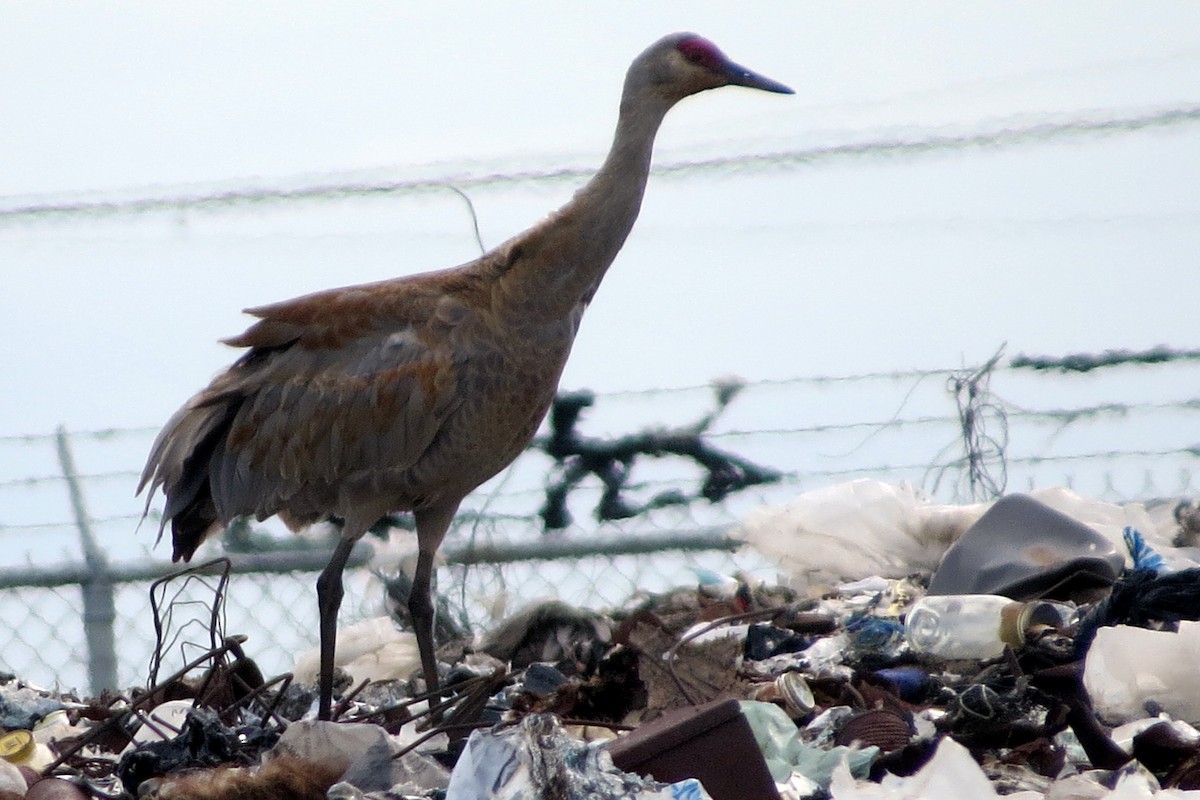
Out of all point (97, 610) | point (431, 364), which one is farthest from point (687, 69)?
point (97, 610)

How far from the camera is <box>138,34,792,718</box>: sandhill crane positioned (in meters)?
4.21

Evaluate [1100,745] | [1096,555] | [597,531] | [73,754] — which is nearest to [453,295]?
[597,531]

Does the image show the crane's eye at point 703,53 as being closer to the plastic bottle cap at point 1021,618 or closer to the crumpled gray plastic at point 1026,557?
the crumpled gray plastic at point 1026,557

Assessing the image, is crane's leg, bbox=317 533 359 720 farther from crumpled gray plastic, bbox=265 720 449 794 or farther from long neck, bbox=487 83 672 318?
crumpled gray plastic, bbox=265 720 449 794

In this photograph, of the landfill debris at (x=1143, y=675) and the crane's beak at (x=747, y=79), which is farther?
the crane's beak at (x=747, y=79)

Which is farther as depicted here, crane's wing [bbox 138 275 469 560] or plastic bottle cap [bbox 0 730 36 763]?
crane's wing [bbox 138 275 469 560]

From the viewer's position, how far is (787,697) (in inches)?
132

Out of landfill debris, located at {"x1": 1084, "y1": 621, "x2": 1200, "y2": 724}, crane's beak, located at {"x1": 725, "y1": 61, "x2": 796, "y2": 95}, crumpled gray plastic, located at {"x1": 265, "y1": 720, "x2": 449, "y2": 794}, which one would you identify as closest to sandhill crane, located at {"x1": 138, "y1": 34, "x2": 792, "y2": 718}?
crane's beak, located at {"x1": 725, "y1": 61, "x2": 796, "y2": 95}

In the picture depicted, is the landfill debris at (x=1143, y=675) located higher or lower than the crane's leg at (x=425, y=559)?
higher

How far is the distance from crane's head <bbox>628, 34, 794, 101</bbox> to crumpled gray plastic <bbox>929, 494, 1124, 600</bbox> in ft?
4.21

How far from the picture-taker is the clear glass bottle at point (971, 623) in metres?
3.64

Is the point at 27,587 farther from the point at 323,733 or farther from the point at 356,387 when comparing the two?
the point at 323,733

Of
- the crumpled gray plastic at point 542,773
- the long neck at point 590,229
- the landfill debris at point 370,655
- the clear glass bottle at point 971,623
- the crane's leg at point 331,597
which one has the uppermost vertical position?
the long neck at point 590,229

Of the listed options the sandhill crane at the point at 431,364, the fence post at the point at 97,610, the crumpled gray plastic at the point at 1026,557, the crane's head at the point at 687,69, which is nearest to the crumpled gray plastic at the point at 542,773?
the sandhill crane at the point at 431,364
